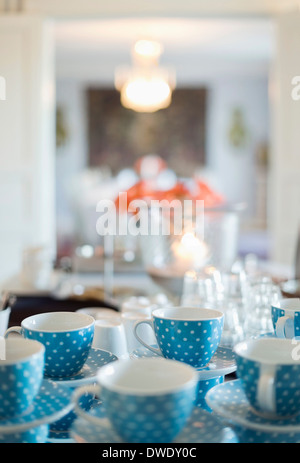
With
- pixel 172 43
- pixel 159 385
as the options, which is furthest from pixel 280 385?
pixel 172 43

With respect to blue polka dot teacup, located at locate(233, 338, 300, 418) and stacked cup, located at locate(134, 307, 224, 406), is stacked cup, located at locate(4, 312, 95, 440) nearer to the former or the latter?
stacked cup, located at locate(134, 307, 224, 406)

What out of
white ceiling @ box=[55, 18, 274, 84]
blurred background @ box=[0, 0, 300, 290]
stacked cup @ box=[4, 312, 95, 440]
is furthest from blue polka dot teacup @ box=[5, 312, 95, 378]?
white ceiling @ box=[55, 18, 274, 84]

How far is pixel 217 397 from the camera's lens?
613mm

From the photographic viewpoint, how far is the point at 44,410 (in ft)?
1.86

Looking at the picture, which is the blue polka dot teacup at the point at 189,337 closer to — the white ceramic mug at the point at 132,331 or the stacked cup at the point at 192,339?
the stacked cup at the point at 192,339

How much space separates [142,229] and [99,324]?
100cm

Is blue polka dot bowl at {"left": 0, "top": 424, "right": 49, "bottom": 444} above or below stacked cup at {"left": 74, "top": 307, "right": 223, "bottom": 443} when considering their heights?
below

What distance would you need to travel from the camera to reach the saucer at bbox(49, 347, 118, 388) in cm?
65

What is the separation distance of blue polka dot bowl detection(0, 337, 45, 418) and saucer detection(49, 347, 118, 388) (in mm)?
84

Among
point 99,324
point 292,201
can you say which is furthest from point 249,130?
point 99,324

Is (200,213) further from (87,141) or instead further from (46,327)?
(87,141)

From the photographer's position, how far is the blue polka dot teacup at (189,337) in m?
0.67

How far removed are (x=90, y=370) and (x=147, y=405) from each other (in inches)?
8.5

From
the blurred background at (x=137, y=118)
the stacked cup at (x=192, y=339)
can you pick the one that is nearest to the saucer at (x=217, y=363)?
the stacked cup at (x=192, y=339)
